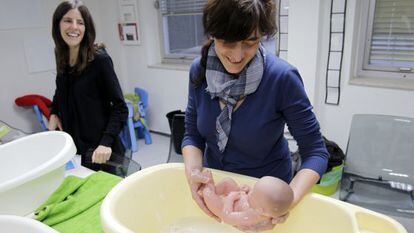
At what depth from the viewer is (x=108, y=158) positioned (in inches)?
53.6

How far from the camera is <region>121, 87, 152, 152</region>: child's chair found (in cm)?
327

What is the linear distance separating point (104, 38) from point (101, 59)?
235cm

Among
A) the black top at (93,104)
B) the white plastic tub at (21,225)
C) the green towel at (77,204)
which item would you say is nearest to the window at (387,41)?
the black top at (93,104)

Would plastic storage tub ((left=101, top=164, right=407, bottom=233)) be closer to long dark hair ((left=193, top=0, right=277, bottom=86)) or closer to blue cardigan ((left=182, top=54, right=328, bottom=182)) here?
blue cardigan ((left=182, top=54, right=328, bottom=182))

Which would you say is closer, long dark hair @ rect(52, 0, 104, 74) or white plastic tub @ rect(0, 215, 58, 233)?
white plastic tub @ rect(0, 215, 58, 233)

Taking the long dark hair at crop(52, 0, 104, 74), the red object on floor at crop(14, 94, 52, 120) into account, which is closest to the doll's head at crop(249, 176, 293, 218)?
the long dark hair at crop(52, 0, 104, 74)

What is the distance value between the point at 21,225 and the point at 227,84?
621mm

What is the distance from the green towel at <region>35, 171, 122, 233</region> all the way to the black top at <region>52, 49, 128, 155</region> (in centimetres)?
31

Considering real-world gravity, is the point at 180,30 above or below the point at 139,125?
above

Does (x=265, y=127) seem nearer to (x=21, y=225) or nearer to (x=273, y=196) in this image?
(x=273, y=196)

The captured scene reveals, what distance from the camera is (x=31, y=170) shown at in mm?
1052

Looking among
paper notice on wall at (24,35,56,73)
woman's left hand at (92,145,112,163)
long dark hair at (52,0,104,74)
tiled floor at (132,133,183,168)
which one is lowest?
tiled floor at (132,133,183,168)

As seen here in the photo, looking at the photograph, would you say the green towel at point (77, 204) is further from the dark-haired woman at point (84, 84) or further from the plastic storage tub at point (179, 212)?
the dark-haired woman at point (84, 84)

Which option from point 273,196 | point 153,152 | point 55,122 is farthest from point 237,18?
point 153,152
